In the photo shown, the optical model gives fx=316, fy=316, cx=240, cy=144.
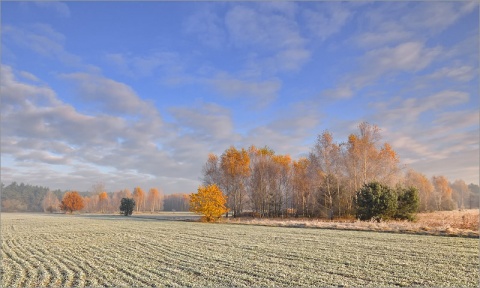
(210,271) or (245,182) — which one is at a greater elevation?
(245,182)

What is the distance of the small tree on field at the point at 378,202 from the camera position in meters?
42.1

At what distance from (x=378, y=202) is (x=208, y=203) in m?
27.0

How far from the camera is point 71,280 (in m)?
12.9

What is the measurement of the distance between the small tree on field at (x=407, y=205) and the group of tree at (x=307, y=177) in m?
2.67

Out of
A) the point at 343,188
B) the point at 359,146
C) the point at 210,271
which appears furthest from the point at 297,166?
the point at 210,271

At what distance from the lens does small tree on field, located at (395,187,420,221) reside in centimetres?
4347

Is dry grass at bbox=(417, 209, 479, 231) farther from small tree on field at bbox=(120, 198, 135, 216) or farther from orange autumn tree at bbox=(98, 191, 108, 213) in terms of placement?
orange autumn tree at bbox=(98, 191, 108, 213)

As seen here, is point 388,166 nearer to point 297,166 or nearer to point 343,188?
point 343,188

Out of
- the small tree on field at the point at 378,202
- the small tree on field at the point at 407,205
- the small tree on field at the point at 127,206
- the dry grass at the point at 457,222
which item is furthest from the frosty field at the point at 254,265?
the small tree on field at the point at 127,206

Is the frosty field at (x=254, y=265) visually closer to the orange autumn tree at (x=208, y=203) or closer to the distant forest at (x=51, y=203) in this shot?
the orange autumn tree at (x=208, y=203)

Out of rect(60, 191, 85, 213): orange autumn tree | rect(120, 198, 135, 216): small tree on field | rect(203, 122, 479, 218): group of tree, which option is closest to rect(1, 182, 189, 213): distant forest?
rect(60, 191, 85, 213): orange autumn tree

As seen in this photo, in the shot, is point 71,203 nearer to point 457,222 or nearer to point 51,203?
point 51,203

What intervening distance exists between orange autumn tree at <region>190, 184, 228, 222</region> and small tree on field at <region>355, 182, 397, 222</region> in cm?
2329

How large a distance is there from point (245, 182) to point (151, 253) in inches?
1978
